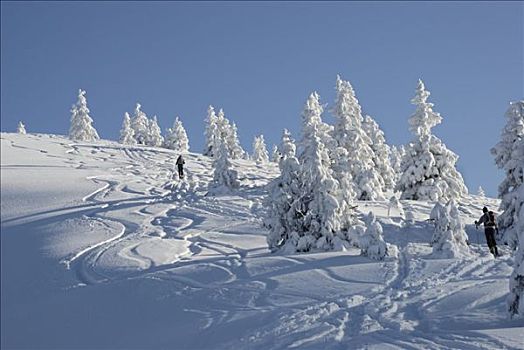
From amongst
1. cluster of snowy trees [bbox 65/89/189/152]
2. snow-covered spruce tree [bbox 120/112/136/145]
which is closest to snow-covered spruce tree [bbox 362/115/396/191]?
cluster of snowy trees [bbox 65/89/189/152]

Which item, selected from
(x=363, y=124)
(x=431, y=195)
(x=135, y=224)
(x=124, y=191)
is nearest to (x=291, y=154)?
(x=135, y=224)

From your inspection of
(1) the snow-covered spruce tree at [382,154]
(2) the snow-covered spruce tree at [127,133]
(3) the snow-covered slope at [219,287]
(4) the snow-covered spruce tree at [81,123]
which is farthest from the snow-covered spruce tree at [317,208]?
(2) the snow-covered spruce tree at [127,133]

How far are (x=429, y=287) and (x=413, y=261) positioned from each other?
2926 mm

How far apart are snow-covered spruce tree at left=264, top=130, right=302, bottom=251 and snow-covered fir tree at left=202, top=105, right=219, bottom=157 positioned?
5264 centimetres

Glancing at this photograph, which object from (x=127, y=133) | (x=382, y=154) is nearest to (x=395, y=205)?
(x=382, y=154)

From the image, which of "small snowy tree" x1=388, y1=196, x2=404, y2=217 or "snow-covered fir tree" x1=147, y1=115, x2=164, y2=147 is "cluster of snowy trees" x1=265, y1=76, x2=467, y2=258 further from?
"snow-covered fir tree" x1=147, y1=115, x2=164, y2=147

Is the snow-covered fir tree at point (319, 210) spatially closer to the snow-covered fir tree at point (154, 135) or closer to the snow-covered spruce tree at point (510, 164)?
the snow-covered spruce tree at point (510, 164)

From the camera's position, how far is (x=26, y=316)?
563 inches

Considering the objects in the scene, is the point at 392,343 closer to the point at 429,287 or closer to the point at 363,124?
the point at 429,287

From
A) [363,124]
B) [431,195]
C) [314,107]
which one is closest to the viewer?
[431,195]

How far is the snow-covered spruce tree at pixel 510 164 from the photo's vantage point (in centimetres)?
2164

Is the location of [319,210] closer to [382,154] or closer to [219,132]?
[382,154]

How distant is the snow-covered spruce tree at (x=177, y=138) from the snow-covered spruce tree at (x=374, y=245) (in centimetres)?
6918

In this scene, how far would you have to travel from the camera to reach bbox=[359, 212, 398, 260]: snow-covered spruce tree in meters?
15.7
